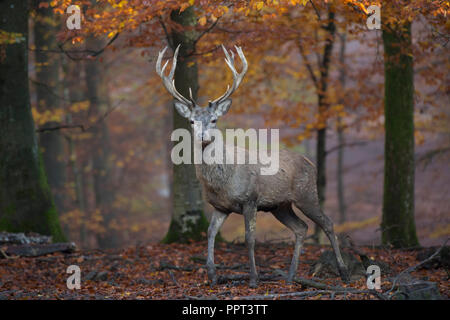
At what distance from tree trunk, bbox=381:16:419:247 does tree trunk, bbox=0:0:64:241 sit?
21.8 ft

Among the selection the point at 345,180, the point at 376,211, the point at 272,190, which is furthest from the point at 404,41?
the point at 345,180

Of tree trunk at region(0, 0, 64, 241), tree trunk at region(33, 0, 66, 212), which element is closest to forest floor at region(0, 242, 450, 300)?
tree trunk at region(0, 0, 64, 241)

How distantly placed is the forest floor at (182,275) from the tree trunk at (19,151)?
122 cm

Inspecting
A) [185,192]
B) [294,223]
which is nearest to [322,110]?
[185,192]

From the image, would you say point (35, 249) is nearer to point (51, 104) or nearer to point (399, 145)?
point (399, 145)

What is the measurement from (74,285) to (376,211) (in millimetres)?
20408

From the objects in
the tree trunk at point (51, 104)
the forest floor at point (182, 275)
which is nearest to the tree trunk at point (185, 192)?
the forest floor at point (182, 275)

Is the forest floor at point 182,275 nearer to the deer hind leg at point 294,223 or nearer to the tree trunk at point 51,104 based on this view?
the deer hind leg at point 294,223

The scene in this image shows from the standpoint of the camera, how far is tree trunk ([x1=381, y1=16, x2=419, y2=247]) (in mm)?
11102

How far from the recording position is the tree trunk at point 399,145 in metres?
11.1

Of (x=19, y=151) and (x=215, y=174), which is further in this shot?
(x=19, y=151)

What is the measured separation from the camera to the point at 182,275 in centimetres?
908

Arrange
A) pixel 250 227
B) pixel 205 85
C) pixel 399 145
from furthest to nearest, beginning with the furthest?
pixel 205 85
pixel 399 145
pixel 250 227

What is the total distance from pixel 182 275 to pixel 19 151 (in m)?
4.40
